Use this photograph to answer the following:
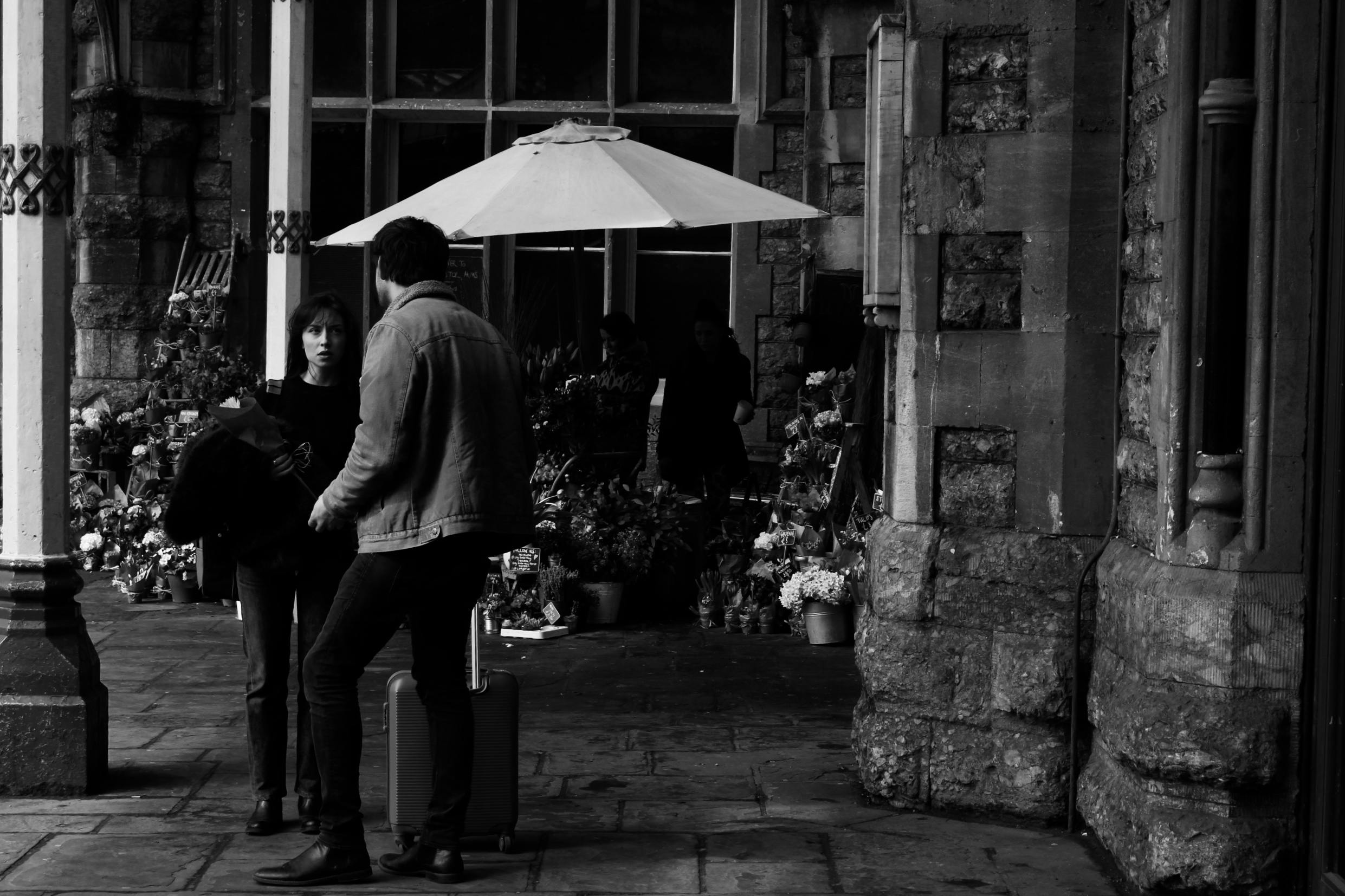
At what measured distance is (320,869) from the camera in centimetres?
500

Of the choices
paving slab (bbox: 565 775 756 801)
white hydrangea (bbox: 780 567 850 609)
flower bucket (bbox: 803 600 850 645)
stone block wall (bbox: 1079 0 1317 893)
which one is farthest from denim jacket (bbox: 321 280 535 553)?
flower bucket (bbox: 803 600 850 645)

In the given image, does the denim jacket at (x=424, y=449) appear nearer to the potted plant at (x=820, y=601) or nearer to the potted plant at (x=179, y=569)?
the potted plant at (x=820, y=601)

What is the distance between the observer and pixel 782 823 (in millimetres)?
5762

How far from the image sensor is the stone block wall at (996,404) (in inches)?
224

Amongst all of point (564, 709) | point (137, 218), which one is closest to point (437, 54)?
point (137, 218)

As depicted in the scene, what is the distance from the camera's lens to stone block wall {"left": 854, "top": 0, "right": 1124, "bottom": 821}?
5.70 metres

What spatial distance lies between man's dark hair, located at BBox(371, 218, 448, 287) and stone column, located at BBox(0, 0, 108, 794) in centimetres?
168

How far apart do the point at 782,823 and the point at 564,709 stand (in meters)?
2.06

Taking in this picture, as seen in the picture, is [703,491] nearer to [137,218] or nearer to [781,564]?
[781,564]

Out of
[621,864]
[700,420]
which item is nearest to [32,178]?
[621,864]

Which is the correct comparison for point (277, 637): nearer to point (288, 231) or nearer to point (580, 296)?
point (288, 231)

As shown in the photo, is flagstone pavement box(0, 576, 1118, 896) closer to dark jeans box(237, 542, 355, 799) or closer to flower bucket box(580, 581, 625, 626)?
dark jeans box(237, 542, 355, 799)

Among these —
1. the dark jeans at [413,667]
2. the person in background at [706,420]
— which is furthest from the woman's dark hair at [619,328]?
the dark jeans at [413,667]

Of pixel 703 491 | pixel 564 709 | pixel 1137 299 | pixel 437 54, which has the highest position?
pixel 437 54
